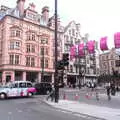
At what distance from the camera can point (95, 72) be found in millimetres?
69438

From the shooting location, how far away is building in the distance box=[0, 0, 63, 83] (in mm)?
44344

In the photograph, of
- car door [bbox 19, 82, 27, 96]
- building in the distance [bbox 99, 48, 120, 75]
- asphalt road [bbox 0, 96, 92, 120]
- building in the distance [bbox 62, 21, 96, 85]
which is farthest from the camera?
building in the distance [bbox 99, 48, 120, 75]

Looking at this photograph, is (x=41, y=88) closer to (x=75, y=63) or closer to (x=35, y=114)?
(x=35, y=114)

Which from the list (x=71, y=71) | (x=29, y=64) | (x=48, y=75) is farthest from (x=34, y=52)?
(x=71, y=71)

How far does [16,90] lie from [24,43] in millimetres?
26157

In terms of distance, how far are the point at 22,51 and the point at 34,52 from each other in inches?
126

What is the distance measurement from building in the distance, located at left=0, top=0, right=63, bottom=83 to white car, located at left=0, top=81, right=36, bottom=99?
21.1 metres

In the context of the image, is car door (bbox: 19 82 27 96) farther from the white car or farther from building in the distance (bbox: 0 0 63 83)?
building in the distance (bbox: 0 0 63 83)

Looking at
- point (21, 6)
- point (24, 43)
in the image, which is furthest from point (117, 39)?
point (21, 6)

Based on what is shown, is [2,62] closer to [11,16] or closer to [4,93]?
[11,16]

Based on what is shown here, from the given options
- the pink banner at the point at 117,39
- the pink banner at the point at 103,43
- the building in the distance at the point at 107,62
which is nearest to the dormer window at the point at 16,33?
the pink banner at the point at 103,43

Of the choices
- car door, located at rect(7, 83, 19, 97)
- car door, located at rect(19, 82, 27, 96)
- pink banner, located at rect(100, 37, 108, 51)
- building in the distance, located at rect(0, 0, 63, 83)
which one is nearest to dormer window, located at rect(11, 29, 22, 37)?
building in the distance, located at rect(0, 0, 63, 83)

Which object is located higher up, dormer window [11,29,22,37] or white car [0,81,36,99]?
dormer window [11,29,22,37]

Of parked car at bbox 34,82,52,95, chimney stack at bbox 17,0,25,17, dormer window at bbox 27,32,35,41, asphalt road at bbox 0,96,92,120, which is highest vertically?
chimney stack at bbox 17,0,25,17
